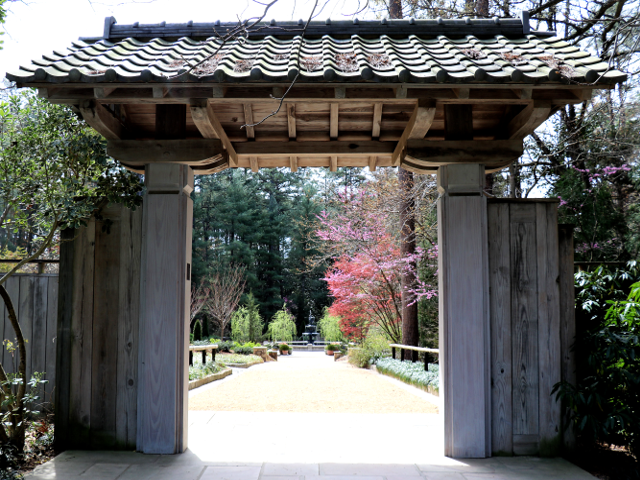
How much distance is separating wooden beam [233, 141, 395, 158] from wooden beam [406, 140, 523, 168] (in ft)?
2.20

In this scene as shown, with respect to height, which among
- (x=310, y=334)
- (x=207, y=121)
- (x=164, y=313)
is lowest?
(x=310, y=334)

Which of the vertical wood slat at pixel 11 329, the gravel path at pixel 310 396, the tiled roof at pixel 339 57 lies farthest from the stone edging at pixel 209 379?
the tiled roof at pixel 339 57

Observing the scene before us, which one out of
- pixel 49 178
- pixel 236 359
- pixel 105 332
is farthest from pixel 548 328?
pixel 236 359

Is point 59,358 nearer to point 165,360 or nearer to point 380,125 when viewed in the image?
point 165,360

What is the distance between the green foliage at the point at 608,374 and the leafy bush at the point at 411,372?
370 centimetres

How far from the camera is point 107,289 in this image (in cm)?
377

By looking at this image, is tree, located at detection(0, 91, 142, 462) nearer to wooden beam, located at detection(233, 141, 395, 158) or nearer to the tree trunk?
wooden beam, located at detection(233, 141, 395, 158)

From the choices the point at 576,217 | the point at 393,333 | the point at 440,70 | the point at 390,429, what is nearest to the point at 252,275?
the point at 393,333

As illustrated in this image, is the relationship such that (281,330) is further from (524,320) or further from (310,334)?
(524,320)

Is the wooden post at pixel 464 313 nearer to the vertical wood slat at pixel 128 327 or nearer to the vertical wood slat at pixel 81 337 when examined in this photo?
the vertical wood slat at pixel 128 327

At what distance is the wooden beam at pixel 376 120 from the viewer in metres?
3.69

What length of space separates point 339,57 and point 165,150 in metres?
1.47

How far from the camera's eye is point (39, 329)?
4914mm

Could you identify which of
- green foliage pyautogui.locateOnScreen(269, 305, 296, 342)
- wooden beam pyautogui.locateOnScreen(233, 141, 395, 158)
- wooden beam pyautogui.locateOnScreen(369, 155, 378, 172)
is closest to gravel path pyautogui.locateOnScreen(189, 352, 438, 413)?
wooden beam pyautogui.locateOnScreen(369, 155, 378, 172)
